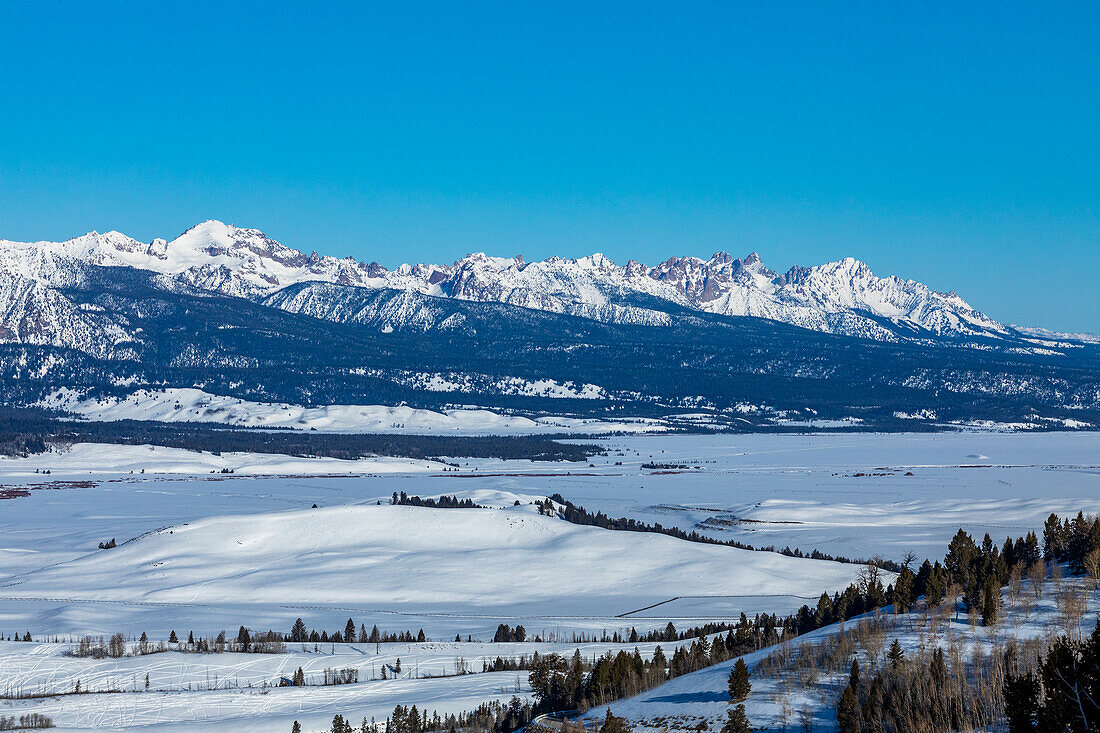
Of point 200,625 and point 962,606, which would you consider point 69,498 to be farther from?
point 962,606

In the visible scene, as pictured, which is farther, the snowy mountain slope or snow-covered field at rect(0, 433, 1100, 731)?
the snowy mountain slope

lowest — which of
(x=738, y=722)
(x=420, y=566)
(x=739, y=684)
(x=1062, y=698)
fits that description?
(x=420, y=566)

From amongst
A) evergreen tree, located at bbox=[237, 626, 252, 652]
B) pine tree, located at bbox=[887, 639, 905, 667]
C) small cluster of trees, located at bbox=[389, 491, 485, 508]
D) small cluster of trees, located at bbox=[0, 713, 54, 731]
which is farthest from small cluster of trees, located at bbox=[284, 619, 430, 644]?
small cluster of trees, located at bbox=[389, 491, 485, 508]

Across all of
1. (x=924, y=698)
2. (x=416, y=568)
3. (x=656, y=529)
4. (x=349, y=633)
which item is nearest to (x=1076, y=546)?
(x=924, y=698)

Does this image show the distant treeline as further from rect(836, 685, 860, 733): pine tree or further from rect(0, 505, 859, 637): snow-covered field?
rect(836, 685, 860, 733): pine tree

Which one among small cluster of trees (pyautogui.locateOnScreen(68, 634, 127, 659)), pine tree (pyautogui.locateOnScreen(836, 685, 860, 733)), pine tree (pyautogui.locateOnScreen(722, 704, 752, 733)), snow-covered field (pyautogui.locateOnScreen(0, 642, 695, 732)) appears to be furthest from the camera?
small cluster of trees (pyautogui.locateOnScreen(68, 634, 127, 659))

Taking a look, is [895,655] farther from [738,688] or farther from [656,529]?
[656,529]
